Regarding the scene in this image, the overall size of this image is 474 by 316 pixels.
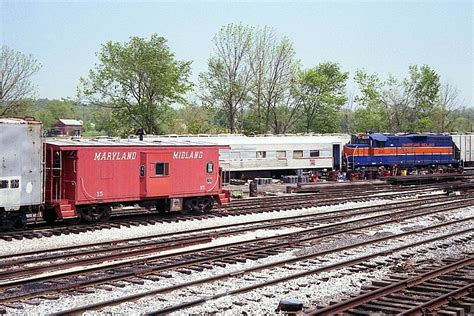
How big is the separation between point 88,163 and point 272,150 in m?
24.8

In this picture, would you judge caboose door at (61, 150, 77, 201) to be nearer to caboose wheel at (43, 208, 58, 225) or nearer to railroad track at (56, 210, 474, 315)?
caboose wheel at (43, 208, 58, 225)

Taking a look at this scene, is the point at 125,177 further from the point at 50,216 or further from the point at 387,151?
the point at 387,151

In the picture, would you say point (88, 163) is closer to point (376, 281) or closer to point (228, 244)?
point (228, 244)

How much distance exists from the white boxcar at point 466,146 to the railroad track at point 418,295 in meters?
46.2

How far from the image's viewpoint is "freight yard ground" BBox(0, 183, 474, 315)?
11.6 m

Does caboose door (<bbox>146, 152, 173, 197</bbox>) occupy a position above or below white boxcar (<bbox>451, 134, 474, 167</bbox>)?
below

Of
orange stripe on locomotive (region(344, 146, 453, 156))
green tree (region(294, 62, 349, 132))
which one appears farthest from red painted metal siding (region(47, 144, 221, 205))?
green tree (region(294, 62, 349, 132))

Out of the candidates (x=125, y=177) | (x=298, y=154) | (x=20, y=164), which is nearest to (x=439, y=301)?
(x=20, y=164)

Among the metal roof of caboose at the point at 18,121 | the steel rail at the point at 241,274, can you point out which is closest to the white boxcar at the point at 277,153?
the metal roof of caboose at the point at 18,121

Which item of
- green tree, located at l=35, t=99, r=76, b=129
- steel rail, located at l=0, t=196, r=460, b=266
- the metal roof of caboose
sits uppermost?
green tree, located at l=35, t=99, r=76, b=129

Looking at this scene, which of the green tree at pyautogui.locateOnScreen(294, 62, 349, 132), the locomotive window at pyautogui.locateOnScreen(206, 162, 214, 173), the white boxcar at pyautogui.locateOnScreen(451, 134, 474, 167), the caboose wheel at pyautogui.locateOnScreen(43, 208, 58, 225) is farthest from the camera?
the green tree at pyautogui.locateOnScreen(294, 62, 349, 132)

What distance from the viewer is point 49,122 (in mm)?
78250

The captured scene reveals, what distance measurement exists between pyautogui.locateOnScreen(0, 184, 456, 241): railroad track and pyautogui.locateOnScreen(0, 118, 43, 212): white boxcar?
3.44 ft

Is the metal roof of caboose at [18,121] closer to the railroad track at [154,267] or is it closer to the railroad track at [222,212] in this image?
the railroad track at [222,212]
